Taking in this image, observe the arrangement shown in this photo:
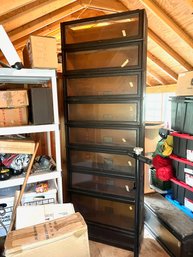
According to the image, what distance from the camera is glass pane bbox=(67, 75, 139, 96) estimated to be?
171 cm

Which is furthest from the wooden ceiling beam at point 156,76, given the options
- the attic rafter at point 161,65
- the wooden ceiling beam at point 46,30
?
the wooden ceiling beam at point 46,30

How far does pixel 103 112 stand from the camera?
188 cm

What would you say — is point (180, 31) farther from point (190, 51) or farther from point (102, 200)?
point (102, 200)

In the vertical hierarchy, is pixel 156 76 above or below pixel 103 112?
above

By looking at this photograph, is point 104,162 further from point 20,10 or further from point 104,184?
point 20,10

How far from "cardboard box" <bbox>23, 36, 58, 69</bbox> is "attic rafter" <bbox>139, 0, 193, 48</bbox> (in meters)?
1.27

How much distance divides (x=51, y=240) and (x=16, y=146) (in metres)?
0.76

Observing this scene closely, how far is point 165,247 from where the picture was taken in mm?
1901

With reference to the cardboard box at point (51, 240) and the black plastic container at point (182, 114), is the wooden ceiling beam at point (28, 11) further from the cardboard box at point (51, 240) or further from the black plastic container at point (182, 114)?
the cardboard box at point (51, 240)

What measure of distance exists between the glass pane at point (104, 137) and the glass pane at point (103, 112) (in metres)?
0.11

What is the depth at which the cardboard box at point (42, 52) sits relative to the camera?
148 cm

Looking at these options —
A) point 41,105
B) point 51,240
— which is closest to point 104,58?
point 41,105

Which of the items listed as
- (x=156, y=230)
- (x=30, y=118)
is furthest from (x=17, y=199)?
(x=156, y=230)

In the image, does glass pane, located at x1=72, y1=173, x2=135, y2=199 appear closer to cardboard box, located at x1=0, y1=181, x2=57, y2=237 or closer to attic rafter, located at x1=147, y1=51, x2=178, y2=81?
cardboard box, located at x1=0, y1=181, x2=57, y2=237
